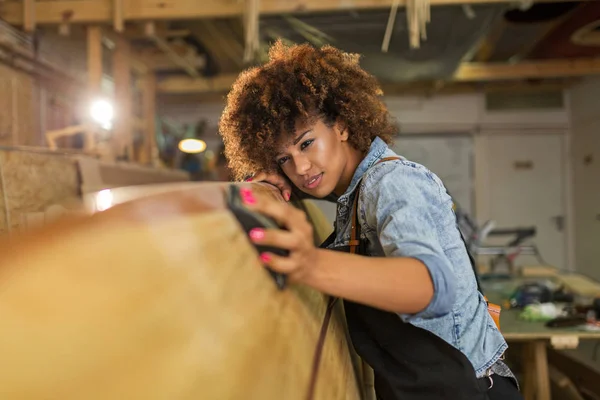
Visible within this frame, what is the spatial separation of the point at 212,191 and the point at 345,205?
0.47m

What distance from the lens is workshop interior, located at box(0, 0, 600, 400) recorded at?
352mm

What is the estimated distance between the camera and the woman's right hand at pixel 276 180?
1.10 metres

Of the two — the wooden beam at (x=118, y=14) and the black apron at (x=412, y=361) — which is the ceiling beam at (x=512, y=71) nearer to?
the wooden beam at (x=118, y=14)

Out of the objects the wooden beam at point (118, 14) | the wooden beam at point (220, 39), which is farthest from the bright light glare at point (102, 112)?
the wooden beam at point (220, 39)

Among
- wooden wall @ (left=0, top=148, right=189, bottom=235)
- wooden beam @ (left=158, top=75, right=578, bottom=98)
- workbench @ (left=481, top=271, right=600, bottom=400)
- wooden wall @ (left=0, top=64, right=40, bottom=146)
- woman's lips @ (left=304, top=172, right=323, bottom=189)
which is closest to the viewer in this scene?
woman's lips @ (left=304, top=172, right=323, bottom=189)

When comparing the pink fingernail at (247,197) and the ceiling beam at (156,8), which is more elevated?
the ceiling beam at (156,8)

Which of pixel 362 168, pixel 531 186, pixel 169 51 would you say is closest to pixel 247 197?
pixel 362 168

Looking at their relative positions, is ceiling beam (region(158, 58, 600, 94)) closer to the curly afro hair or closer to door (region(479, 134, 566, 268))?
door (region(479, 134, 566, 268))

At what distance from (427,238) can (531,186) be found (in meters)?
5.77

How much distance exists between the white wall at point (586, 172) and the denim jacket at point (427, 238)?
500cm

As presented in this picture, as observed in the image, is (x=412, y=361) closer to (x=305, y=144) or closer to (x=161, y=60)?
(x=305, y=144)

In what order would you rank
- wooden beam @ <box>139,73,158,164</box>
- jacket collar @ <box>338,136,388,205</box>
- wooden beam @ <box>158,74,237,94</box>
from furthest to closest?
wooden beam @ <box>158,74,237,94</box>
wooden beam @ <box>139,73,158,164</box>
jacket collar @ <box>338,136,388,205</box>

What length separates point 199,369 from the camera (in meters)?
0.40

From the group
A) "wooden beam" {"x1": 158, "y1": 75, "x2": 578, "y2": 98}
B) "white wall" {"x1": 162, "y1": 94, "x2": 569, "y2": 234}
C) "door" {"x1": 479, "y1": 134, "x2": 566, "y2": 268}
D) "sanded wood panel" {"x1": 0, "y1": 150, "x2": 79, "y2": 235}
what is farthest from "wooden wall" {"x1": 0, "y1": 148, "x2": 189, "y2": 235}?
"door" {"x1": 479, "y1": 134, "x2": 566, "y2": 268}
